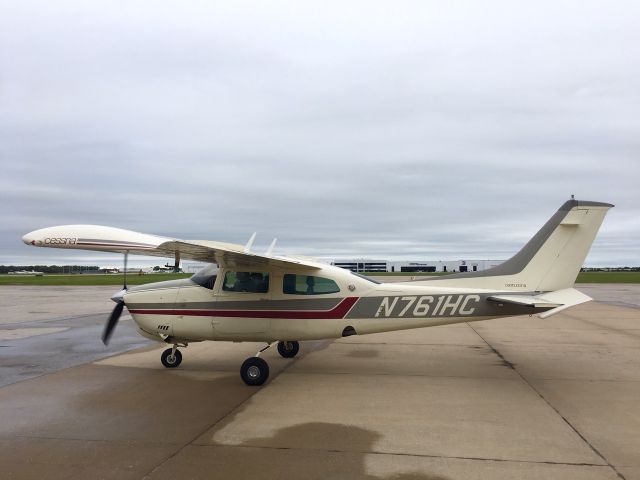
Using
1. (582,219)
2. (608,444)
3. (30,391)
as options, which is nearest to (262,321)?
(30,391)

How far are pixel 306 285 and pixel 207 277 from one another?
1950 mm

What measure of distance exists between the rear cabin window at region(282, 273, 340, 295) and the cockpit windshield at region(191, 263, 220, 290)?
139 cm

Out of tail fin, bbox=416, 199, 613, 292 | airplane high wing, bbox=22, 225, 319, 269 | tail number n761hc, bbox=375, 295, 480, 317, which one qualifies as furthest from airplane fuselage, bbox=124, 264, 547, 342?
airplane high wing, bbox=22, 225, 319, 269

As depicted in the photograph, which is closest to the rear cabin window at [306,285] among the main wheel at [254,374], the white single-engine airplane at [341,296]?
the white single-engine airplane at [341,296]

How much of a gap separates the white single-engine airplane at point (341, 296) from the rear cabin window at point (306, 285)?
0.02 meters

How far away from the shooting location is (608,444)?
18.0ft

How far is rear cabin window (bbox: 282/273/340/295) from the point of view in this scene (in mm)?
9055

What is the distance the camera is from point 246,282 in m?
9.16

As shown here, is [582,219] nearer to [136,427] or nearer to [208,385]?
[208,385]

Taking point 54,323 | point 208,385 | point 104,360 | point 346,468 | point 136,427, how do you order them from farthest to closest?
point 54,323 < point 104,360 < point 208,385 < point 136,427 < point 346,468

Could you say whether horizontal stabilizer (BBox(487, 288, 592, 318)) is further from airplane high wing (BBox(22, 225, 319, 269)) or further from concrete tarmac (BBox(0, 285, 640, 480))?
airplane high wing (BBox(22, 225, 319, 269))

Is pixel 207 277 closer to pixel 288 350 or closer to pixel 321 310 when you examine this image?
pixel 321 310

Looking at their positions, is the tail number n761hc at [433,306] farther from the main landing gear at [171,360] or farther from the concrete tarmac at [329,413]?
the main landing gear at [171,360]

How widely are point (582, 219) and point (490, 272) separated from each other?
6.37 ft
